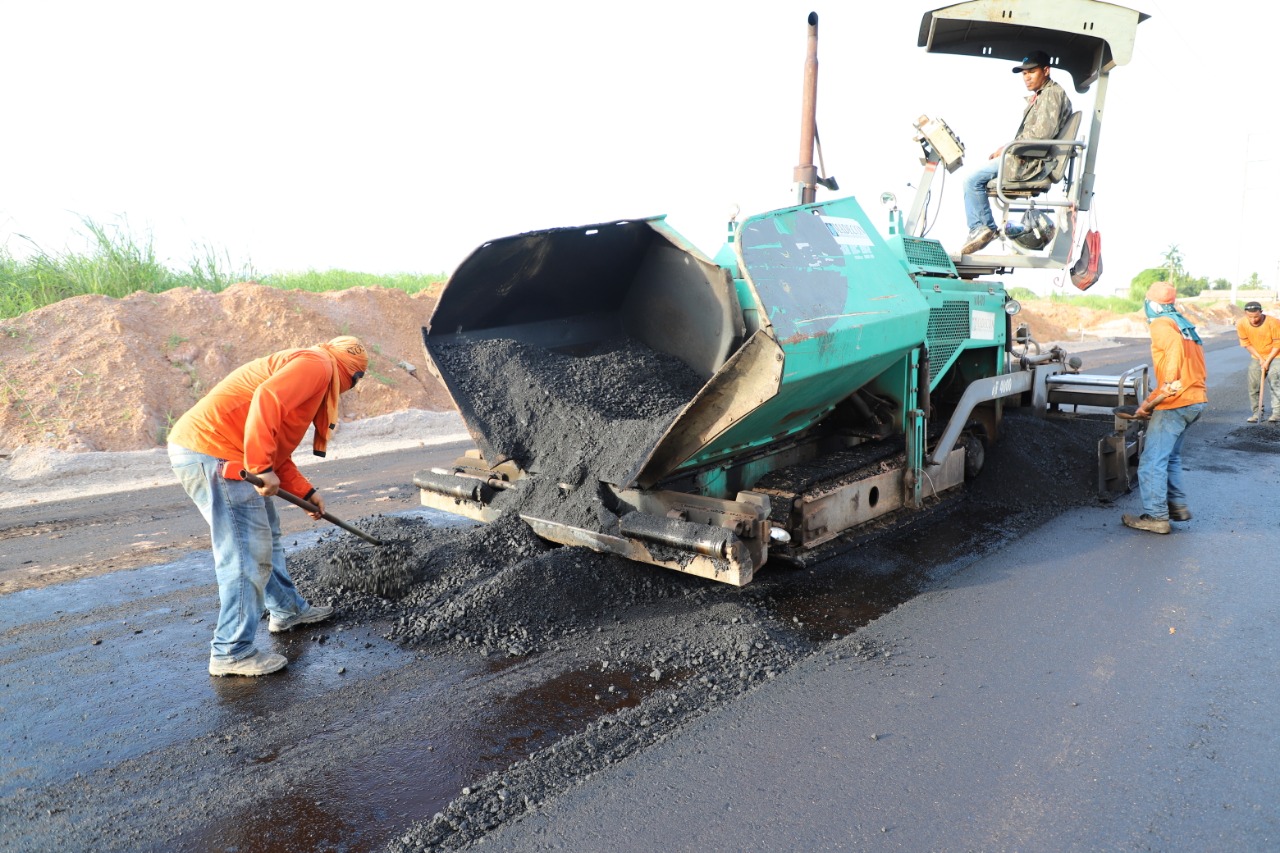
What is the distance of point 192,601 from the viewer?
429 cm

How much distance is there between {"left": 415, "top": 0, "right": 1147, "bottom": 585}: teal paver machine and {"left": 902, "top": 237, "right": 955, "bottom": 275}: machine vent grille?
20mm

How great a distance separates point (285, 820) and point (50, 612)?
2.65m

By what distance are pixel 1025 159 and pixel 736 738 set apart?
4.71m

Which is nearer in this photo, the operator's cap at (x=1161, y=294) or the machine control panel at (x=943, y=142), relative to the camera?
the operator's cap at (x=1161, y=294)

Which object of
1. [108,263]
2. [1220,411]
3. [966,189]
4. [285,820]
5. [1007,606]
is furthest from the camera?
[108,263]

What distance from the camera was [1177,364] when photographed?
533 cm

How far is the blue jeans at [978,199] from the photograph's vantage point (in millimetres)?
5867

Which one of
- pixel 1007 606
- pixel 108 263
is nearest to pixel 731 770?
pixel 1007 606

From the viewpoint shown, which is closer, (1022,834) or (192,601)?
(1022,834)

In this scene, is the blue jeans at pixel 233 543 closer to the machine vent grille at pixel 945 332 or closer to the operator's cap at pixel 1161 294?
the machine vent grille at pixel 945 332

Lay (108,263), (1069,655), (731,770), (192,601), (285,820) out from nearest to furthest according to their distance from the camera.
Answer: (285,820) < (731,770) < (1069,655) < (192,601) < (108,263)

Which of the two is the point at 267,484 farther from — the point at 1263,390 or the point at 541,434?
the point at 1263,390

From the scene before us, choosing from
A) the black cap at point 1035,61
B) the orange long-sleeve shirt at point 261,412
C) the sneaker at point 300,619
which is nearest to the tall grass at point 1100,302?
the black cap at point 1035,61

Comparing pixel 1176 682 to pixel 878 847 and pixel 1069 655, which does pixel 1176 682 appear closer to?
pixel 1069 655
